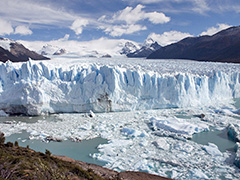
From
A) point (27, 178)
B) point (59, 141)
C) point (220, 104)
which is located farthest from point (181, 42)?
point (27, 178)

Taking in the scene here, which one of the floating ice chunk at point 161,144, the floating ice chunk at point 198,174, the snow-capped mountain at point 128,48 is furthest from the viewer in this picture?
the snow-capped mountain at point 128,48

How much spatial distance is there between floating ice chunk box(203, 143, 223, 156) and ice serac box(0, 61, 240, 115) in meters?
5.21

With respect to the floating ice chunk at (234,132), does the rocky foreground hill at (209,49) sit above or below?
above

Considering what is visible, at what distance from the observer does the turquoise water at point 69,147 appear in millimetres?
6444

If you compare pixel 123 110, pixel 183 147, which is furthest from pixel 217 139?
pixel 123 110

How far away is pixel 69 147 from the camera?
7.00m

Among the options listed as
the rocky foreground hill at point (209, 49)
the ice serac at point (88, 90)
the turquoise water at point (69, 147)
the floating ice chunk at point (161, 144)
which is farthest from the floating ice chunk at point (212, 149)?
the rocky foreground hill at point (209, 49)

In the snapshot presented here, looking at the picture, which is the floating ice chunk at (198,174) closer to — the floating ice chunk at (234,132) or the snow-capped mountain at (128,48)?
the floating ice chunk at (234,132)

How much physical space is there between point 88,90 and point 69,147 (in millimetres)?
4729

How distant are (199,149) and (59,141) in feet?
16.3

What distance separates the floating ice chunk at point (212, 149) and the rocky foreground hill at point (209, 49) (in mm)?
31094

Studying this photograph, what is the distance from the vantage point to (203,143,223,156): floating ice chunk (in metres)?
6.40

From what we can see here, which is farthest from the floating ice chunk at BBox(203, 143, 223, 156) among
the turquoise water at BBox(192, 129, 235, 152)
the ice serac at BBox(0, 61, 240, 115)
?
the ice serac at BBox(0, 61, 240, 115)

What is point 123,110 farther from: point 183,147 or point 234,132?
point 234,132
